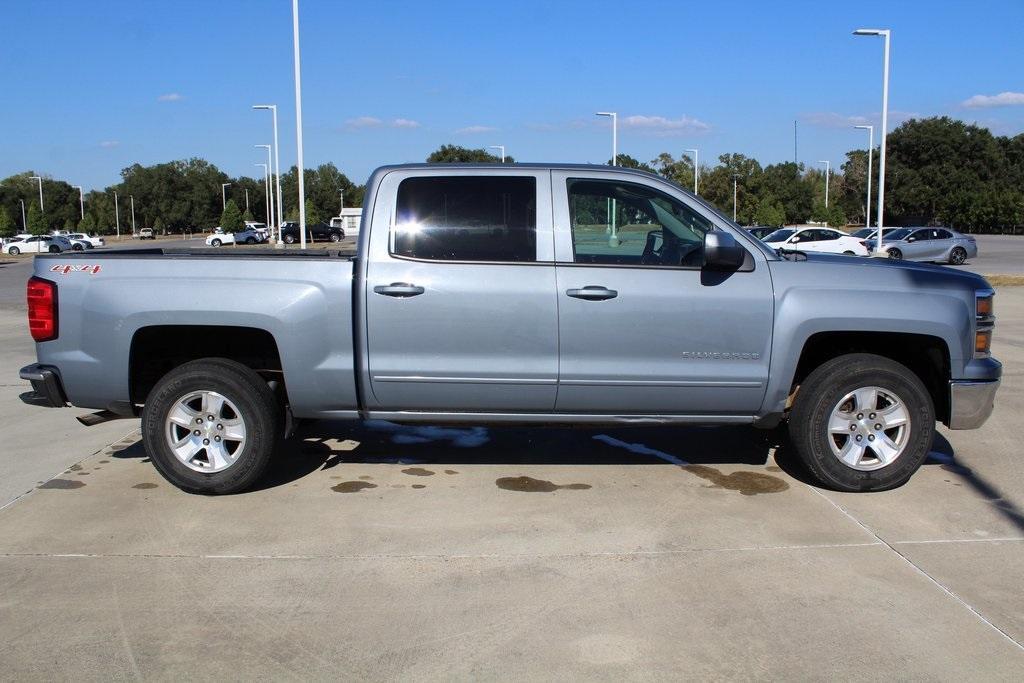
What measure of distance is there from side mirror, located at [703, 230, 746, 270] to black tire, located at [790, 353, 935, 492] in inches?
36.9

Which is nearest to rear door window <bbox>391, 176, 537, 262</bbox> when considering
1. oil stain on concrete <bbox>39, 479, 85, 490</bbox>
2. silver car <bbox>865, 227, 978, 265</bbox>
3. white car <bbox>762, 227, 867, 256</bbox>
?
oil stain on concrete <bbox>39, 479, 85, 490</bbox>

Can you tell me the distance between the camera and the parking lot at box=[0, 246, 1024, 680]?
11.7 ft

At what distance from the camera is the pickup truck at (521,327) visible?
5.27 meters

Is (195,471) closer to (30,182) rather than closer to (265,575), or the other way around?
(265,575)

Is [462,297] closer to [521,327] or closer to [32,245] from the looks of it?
[521,327]

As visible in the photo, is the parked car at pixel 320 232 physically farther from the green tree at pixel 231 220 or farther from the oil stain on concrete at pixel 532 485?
the oil stain on concrete at pixel 532 485

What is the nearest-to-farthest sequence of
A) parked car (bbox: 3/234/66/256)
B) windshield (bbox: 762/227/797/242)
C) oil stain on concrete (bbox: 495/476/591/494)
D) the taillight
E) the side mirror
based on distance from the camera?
the side mirror, the taillight, oil stain on concrete (bbox: 495/476/591/494), windshield (bbox: 762/227/797/242), parked car (bbox: 3/234/66/256)

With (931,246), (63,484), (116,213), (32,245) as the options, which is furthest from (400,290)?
(116,213)

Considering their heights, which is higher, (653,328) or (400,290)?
(400,290)

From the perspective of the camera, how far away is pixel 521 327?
5258 mm

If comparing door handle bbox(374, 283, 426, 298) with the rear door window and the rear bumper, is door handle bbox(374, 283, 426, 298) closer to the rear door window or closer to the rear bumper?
the rear door window

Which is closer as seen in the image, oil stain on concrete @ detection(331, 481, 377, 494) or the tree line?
oil stain on concrete @ detection(331, 481, 377, 494)

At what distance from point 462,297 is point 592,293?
756 mm

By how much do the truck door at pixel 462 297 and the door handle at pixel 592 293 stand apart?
0.42 ft
